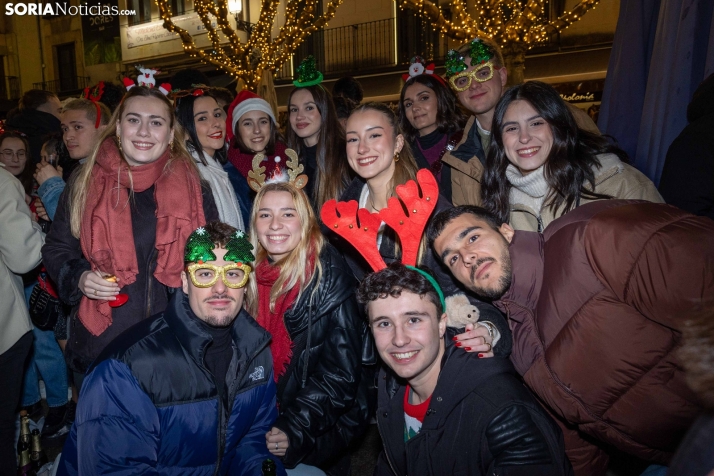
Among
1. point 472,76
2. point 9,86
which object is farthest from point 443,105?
point 9,86

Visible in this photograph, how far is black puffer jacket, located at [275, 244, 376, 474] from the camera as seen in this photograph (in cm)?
259

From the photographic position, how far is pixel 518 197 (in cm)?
292

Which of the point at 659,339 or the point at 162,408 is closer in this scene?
the point at 659,339

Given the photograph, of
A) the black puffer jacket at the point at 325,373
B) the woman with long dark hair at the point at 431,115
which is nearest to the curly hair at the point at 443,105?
the woman with long dark hair at the point at 431,115

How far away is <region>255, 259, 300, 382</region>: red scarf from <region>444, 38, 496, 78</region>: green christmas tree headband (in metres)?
1.93

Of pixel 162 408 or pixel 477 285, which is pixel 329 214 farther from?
pixel 162 408

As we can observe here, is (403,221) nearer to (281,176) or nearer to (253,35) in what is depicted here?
(281,176)

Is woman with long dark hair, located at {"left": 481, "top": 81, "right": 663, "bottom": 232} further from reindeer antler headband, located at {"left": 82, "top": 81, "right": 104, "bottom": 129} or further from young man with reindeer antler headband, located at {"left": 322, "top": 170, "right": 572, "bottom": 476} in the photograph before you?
reindeer antler headband, located at {"left": 82, "top": 81, "right": 104, "bottom": 129}

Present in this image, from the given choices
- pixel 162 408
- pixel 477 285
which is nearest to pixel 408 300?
pixel 477 285

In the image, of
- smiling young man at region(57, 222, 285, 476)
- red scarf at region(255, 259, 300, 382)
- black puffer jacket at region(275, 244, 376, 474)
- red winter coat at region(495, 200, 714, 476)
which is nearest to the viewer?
red winter coat at region(495, 200, 714, 476)

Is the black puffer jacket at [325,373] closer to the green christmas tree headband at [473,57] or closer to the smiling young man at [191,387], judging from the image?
the smiling young man at [191,387]

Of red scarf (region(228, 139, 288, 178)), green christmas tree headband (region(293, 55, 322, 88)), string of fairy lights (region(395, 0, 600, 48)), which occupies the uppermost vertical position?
string of fairy lights (region(395, 0, 600, 48))

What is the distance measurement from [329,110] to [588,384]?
284cm

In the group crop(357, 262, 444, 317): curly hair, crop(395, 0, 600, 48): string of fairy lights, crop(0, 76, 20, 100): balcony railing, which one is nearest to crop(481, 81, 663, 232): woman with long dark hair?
crop(357, 262, 444, 317): curly hair
